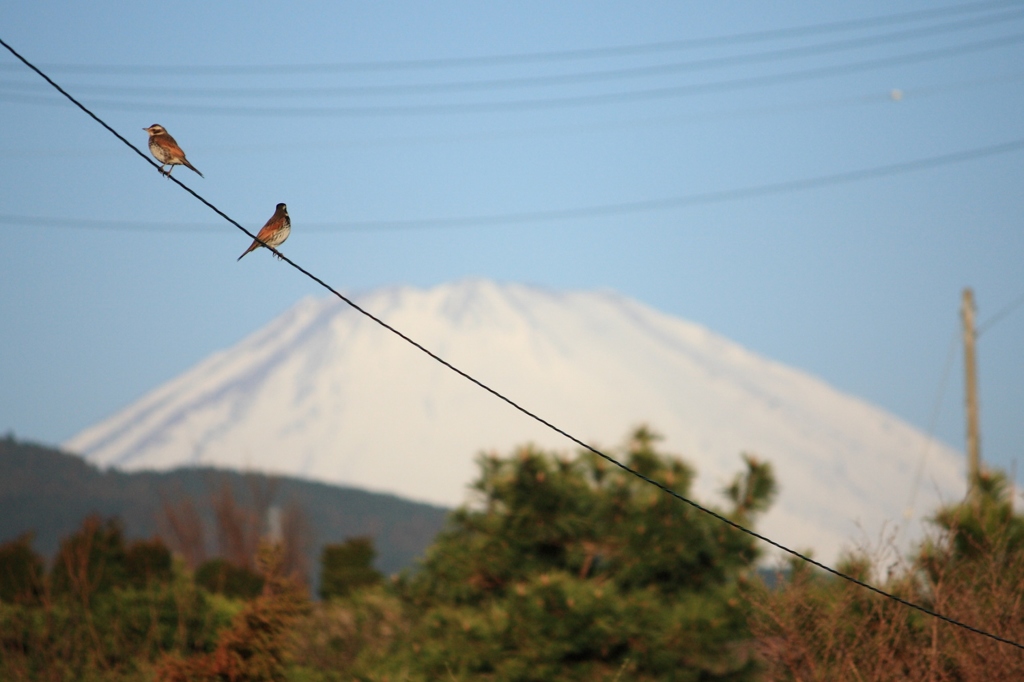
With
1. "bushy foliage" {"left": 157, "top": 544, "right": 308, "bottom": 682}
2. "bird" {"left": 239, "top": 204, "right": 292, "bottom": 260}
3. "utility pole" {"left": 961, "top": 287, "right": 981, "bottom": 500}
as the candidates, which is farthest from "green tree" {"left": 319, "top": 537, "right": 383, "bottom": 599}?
"bird" {"left": 239, "top": 204, "right": 292, "bottom": 260}

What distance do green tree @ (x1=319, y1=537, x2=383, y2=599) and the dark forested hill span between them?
3153 inches

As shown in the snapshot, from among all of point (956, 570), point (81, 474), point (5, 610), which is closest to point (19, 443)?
point (81, 474)

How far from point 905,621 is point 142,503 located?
13600 centimetres

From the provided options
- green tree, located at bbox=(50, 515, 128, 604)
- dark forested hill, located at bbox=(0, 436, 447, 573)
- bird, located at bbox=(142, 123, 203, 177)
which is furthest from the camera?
dark forested hill, located at bbox=(0, 436, 447, 573)

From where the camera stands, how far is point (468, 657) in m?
14.6

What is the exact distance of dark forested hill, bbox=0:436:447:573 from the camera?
131625 mm

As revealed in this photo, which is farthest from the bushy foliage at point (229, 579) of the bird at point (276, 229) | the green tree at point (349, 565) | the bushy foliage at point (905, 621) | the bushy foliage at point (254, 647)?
the bird at point (276, 229)

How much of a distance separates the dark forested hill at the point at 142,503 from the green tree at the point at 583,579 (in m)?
110

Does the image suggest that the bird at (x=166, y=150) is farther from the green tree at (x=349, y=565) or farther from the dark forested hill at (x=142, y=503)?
the dark forested hill at (x=142, y=503)

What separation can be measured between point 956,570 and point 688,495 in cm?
552

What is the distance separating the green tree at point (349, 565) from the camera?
139 feet

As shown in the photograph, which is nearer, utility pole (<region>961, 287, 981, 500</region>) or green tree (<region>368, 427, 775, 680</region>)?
green tree (<region>368, 427, 775, 680</region>)

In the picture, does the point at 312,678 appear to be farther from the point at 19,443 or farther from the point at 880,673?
the point at 19,443

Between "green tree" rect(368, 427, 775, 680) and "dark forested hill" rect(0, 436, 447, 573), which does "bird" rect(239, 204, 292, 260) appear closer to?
"green tree" rect(368, 427, 775, 680)
